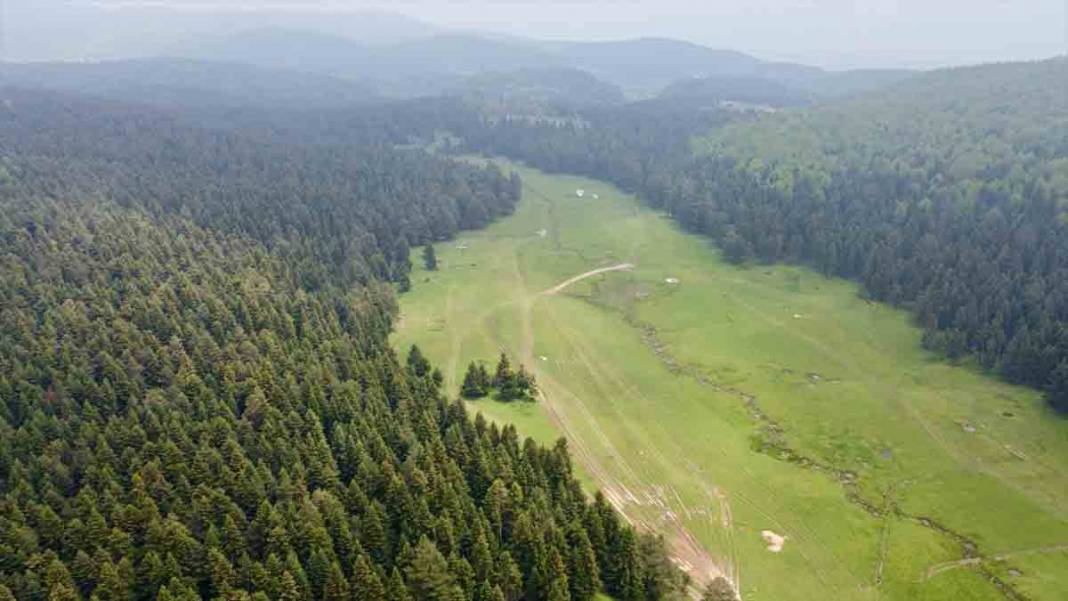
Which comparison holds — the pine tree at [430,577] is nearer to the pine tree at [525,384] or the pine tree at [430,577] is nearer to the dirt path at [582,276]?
the pine tree at [525,384]

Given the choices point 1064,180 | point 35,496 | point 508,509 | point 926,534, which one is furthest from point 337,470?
point 1064,180

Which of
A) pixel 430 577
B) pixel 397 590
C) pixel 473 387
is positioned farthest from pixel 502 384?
pixel 397 590

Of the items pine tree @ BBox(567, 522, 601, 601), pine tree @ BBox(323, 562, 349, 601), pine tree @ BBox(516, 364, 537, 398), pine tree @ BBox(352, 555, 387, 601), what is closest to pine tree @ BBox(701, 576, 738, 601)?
pine tree @ BBox(567, 522, 601, 601)

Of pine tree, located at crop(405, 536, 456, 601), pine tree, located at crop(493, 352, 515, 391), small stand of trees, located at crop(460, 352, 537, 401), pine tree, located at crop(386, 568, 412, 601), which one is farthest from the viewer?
pine tree, located at crop(493, 352, 515, 391)

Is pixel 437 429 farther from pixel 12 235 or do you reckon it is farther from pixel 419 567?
pixel 12 235

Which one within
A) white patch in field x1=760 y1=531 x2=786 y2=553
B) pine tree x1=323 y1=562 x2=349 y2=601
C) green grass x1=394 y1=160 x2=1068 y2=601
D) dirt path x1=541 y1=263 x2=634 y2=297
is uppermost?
pine tree x1=323 y1=562 x2=349 y2=601

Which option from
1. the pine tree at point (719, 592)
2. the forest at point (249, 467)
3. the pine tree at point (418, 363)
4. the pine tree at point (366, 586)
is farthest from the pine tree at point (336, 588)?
the pine tree at point (418, 363)

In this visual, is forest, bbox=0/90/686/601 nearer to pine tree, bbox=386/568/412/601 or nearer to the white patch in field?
pine tree, bbox=386/568/412/601

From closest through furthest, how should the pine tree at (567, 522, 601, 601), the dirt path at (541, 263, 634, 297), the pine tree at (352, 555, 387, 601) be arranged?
the pine tree at (352, 555, 387, 601)
the pine tree at (567, 522, 601, 601)
the dirt path at (541, 263, 634, 297)
